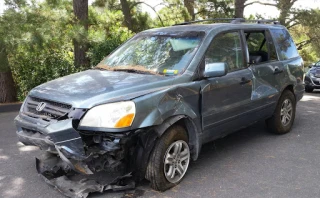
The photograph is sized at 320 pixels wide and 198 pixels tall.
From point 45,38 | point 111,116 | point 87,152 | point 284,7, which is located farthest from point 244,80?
point 284,7

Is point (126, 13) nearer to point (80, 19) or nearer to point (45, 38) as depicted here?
point (80, 19)

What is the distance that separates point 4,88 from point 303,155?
749 centimetres

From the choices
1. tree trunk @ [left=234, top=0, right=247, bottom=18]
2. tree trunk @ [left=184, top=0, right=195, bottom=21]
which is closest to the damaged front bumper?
tree trunk @ [left=234, top=0, right=247, bottom=18]

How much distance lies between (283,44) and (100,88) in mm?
3701

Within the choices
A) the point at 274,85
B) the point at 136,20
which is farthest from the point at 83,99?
the point at 136,20

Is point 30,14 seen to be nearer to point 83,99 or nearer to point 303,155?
point 83,99

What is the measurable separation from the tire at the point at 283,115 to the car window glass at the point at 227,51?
4.64 ft

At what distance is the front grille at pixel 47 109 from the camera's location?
11.1 ft

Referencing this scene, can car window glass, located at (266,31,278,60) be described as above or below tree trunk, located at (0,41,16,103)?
above

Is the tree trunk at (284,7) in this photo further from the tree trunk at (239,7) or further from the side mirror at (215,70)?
the side mirror at (215,70)

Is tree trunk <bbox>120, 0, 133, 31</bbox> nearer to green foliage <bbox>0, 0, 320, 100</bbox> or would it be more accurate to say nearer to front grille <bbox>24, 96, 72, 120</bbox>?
green foliage <bbox>0, 0, 320, 100</bbox>

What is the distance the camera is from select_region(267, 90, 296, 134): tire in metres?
5.69

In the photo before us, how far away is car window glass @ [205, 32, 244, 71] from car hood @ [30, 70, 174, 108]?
2.66 feet

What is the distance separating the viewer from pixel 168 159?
3.72 metres
